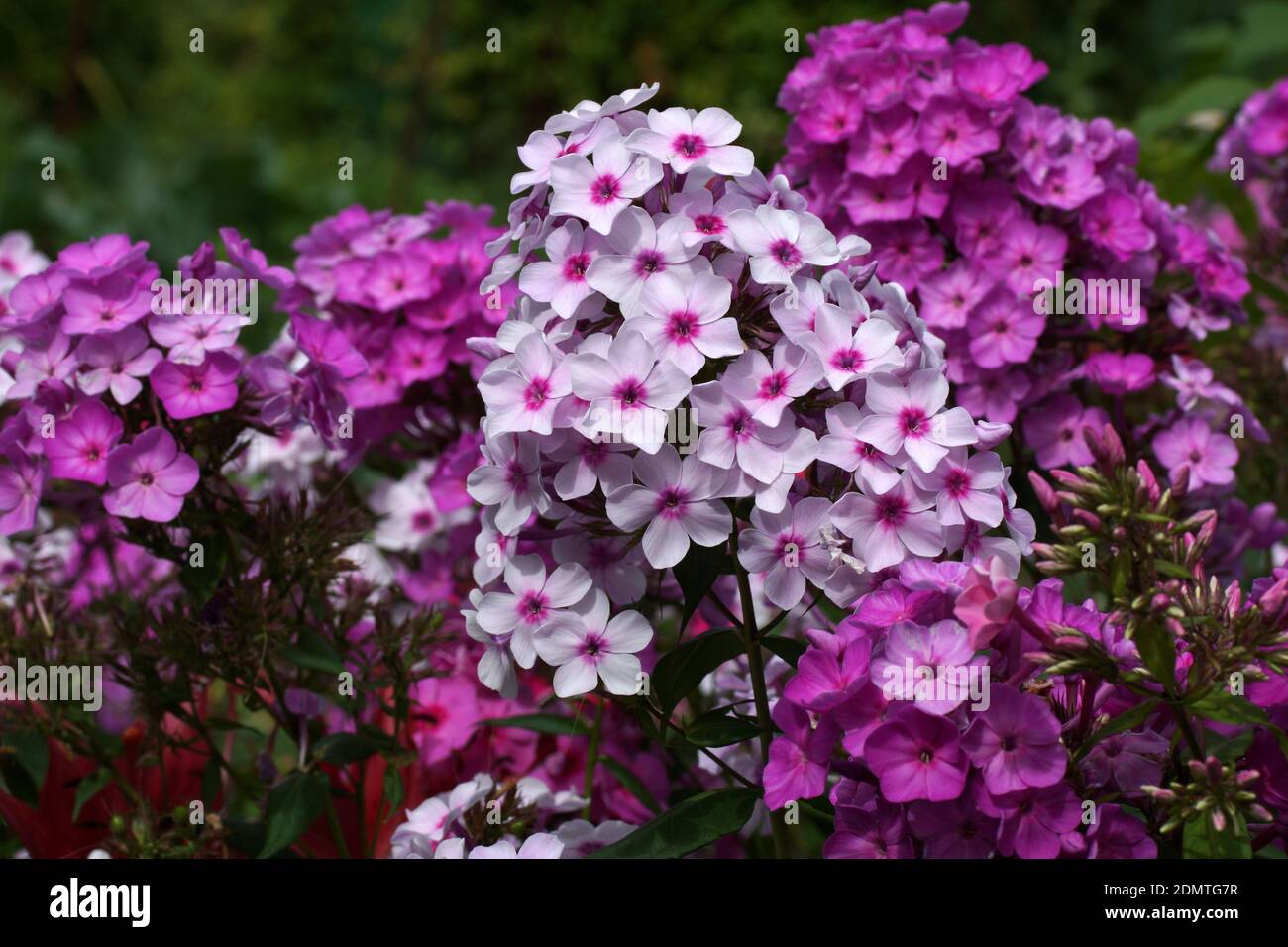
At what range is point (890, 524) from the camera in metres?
1.15

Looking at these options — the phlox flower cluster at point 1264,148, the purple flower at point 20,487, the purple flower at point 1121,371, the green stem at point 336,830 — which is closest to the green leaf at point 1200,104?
the phlox flower cluster at point 1264,148

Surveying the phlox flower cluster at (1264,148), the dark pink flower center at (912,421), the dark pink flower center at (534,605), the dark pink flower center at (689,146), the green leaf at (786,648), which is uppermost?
the phlox flower cluster at (1264,148)

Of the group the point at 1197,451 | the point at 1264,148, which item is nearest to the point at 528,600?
the point at 1197,451

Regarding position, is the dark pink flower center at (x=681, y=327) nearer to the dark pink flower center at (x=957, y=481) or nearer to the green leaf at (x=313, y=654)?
the dark pink flower center at (x=957, y=481)

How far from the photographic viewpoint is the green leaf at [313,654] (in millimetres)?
1391

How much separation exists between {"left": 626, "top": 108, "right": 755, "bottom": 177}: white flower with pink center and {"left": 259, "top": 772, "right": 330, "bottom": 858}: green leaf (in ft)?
2.35

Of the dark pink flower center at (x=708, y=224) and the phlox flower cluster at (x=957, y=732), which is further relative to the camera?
the dark pink flower center at (x=708, y=224)

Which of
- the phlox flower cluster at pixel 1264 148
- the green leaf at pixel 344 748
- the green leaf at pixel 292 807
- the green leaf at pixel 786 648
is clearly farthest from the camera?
the phlox flower cluster at pixel 1264 148

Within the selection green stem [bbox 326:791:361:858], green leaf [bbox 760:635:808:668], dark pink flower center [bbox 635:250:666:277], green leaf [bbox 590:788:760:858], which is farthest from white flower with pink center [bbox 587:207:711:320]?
green stem [bbox 326:791:361:858]

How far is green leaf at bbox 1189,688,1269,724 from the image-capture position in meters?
1.07

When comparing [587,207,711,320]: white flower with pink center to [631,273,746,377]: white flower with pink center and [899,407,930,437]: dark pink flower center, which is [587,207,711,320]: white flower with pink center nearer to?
[631,273,746,377]: white flower with pink center

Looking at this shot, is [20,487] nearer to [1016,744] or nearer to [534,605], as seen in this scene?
[534,605]

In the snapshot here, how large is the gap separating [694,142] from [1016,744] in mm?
572
